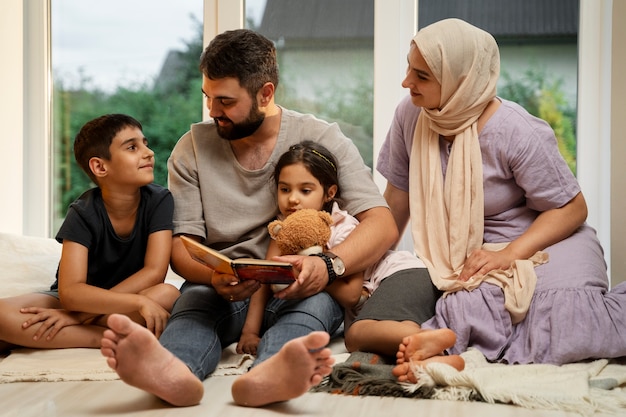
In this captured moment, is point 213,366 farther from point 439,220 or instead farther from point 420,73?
point 420,73

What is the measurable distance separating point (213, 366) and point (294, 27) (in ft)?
5.67

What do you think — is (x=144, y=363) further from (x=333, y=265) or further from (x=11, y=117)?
(x=11, y=117)

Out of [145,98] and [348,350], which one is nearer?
[348,350]

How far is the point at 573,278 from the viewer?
2234 mm

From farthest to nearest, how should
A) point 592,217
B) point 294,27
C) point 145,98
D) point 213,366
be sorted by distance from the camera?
point 145,98 < point 294,27 < point 592,217 < point 213,366

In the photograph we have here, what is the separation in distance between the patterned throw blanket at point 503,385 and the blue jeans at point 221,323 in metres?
0.17

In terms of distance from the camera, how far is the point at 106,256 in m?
2.45

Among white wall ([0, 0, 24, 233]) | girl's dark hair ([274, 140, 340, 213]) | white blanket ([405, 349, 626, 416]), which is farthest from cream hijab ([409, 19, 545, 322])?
white wall ([0, 0, 24, 233])

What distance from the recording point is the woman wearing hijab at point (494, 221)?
2.18 meters

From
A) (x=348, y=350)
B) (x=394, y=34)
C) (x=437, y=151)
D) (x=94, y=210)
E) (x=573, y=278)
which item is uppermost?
(x=394, y=34)

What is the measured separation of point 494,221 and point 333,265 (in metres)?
0.54

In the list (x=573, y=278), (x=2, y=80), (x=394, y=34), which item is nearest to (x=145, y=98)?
(x=2, y=80)

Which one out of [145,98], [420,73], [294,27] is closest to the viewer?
[420,73]

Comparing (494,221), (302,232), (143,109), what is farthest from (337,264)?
(143,109)
